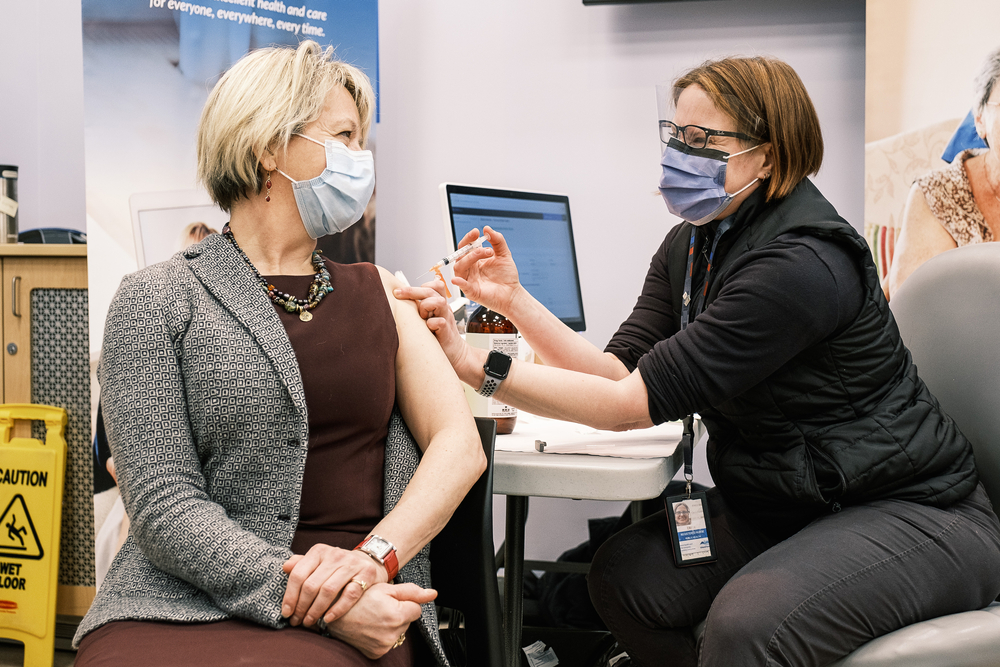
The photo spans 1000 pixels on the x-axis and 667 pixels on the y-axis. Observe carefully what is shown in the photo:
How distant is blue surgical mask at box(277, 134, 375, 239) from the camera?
126 centimetres

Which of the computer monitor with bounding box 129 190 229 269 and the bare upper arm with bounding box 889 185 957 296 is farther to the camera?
the bare upper arm with bounding box 889 185 957 296

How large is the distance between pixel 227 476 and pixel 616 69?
2.25 metres

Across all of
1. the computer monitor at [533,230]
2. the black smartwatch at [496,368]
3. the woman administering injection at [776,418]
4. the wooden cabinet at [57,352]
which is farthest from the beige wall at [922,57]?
the wooden cabinet at [57,352]

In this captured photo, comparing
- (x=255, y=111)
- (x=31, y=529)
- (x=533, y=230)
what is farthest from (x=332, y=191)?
(x=31, y=529)

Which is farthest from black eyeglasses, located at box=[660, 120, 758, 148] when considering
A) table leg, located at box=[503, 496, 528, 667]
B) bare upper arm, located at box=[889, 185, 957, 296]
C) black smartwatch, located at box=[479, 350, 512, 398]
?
bare upper arm, located at box=[889, 185, 957, 296]

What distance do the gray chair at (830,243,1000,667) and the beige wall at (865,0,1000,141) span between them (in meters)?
1.21

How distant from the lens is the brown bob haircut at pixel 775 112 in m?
1.45

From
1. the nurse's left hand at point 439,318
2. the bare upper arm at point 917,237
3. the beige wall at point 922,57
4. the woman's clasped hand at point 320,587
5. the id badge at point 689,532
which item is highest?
the beige wall at point 922,57

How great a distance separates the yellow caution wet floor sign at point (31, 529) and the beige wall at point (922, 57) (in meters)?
2.80

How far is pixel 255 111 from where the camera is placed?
3.94 feet

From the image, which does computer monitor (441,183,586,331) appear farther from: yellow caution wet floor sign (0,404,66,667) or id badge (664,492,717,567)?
yellow caution wet floor sign (0,404,66,667)

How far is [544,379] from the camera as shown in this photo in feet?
4.63

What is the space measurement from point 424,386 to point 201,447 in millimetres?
347

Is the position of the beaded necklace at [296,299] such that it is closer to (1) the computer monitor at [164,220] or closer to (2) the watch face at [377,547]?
(2) the watch face at [377,547]
